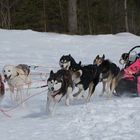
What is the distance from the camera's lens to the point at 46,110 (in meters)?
7.29

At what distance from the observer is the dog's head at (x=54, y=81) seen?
6.89m

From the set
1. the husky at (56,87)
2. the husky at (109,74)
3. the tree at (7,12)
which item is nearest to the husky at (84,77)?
the husky at (109,74)

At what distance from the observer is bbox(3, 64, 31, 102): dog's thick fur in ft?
26.0

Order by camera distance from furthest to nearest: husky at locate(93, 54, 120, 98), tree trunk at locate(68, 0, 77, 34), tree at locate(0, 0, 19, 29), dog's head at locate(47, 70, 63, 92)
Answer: tree at locate(0, 0, 19, 29)
tree trunk at locate(68, 0, 77, 34)
husky at locate(93, 54, 120, 98)
dog's head at locate(47, 70, 63, 92)

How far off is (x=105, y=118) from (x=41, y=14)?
670 inches

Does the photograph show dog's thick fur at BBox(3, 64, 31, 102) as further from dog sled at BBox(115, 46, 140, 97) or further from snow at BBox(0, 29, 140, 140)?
dog sled at BBox(115, 46, 140, 97)

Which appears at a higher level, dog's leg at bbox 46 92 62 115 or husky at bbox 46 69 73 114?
husky at bbox 46 69 73 114

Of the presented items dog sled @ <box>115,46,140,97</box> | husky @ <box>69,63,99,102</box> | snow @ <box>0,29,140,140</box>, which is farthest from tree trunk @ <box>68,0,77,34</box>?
husky @ <box>69,63,99,102</box>

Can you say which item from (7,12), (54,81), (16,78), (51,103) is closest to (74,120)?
(54,81)

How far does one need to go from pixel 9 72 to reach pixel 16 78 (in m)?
0.30

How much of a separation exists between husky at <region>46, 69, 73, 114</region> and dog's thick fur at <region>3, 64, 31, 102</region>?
0.99m

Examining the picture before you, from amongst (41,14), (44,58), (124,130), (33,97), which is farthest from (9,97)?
(41,14)

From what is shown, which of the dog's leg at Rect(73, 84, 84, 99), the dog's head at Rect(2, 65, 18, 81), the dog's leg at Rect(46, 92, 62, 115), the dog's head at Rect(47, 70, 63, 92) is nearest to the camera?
the dog's head at Rect(47, 70, 63, 92)

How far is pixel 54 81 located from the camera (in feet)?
22.7
